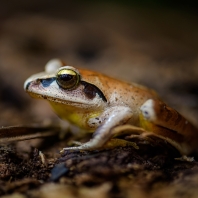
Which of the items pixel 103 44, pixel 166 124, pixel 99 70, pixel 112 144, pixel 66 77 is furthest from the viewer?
pixel 103 44

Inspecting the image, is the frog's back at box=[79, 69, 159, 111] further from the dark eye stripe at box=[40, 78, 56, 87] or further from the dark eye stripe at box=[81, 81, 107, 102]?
the dark eye stripe at box=[40, 78, 56, 87]

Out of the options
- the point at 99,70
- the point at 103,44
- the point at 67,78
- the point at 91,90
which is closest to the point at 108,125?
the point at 91,90

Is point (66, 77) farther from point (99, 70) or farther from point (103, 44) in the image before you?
point (103, 44)

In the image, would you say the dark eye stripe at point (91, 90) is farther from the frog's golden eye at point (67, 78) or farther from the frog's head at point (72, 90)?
the frog's golden eye at point (67, 78)

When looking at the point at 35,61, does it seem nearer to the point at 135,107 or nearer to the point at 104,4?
the point at 135,107

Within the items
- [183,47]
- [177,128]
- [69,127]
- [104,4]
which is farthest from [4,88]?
[104,4]

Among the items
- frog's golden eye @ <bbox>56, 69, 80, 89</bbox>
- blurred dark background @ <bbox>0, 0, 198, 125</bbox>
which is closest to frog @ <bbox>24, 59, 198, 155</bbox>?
frog's golden eye @ <bbox>56, 69, 80, 89</bbox>

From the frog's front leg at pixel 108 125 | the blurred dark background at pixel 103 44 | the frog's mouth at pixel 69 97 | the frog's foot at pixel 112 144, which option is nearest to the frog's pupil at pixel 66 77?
the frog's mouth at pixel 69 97
